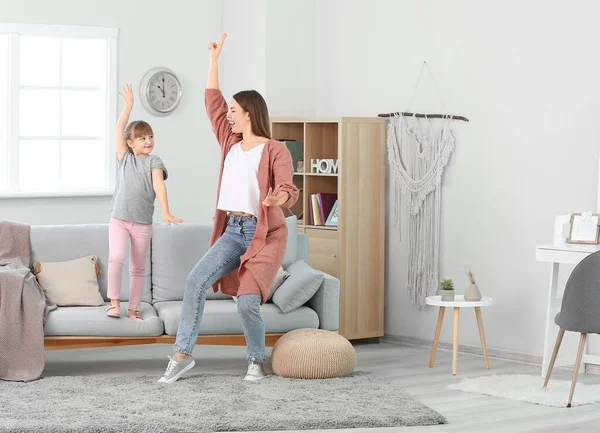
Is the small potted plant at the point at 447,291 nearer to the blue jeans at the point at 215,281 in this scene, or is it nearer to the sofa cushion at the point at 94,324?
the blue jeans at the point at 215,281

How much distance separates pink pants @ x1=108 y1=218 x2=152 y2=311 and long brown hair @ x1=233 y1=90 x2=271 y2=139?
0.87 metres

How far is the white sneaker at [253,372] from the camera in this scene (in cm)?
513

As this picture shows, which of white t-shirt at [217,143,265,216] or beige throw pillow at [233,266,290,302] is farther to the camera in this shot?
beige throw pillow at [233,266,290,302]

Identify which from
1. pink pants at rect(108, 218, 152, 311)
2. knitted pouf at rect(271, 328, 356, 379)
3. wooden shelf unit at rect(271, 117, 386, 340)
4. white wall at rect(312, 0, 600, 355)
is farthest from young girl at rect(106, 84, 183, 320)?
white wall at rect(312, 0, 600, 355)

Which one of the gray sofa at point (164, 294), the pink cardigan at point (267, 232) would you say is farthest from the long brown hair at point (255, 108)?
the gray sofa at point (164, 294)

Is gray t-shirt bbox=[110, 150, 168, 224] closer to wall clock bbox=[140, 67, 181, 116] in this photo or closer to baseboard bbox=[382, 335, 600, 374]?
wall clock bbox=[140, 67, 181, 116]

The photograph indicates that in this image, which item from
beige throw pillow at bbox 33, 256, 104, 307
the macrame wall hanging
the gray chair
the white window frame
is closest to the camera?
the gray chair

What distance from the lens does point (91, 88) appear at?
695 cm

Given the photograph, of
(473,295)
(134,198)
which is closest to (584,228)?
(473,295)

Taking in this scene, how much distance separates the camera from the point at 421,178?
6.51m

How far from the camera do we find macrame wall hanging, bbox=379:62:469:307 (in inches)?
253

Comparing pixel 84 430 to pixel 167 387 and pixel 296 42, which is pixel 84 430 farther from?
pixel 296 42

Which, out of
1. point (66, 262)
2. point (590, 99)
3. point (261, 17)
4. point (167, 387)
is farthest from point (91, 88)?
point (590, 99)

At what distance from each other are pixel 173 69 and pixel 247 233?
8.03 ft
